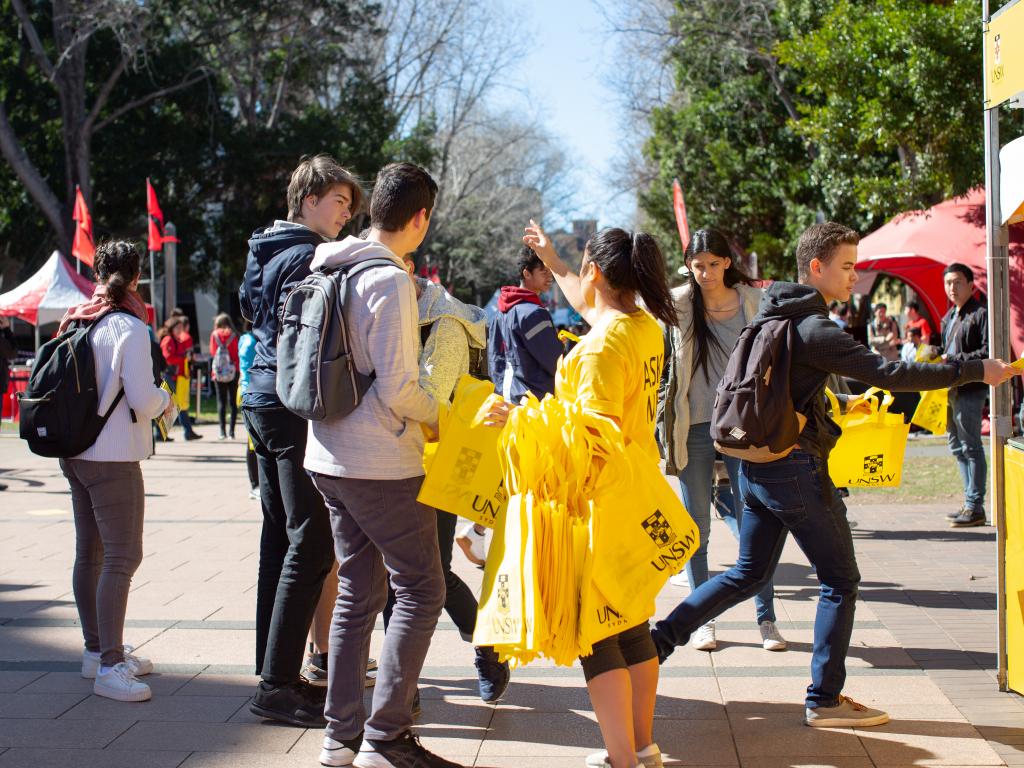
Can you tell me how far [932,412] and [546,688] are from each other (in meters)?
4.45

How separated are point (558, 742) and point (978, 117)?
1293 centimetres

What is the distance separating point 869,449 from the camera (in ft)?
17.4

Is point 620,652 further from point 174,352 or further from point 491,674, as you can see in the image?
point 174,352

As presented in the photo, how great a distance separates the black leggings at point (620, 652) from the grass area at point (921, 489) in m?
6.62

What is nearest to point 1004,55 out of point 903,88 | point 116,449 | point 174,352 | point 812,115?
point 116,449

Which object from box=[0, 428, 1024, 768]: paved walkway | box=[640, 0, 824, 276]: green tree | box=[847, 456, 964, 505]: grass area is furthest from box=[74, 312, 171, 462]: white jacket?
box=[640, 0, 824, 276]: green tree

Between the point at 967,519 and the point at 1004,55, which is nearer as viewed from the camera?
the point at 1004,55

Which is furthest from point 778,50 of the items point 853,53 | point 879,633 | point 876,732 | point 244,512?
point 876,732

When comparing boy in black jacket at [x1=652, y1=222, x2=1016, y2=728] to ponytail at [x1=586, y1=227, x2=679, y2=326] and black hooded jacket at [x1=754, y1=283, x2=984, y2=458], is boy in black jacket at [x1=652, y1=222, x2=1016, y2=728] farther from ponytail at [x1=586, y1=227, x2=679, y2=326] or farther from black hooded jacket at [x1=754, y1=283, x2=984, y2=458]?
ponytail at [x1=586, y1=227, x2=679, y2=326]

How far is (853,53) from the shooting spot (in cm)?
1523

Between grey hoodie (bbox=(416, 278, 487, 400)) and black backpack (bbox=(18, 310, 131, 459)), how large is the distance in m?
1.41

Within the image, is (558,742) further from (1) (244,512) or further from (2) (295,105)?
(2) (295,105)

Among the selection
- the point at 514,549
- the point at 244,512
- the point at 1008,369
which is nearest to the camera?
the point at 514,549

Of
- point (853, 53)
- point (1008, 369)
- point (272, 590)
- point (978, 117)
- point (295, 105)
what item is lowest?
point (272, 590)
